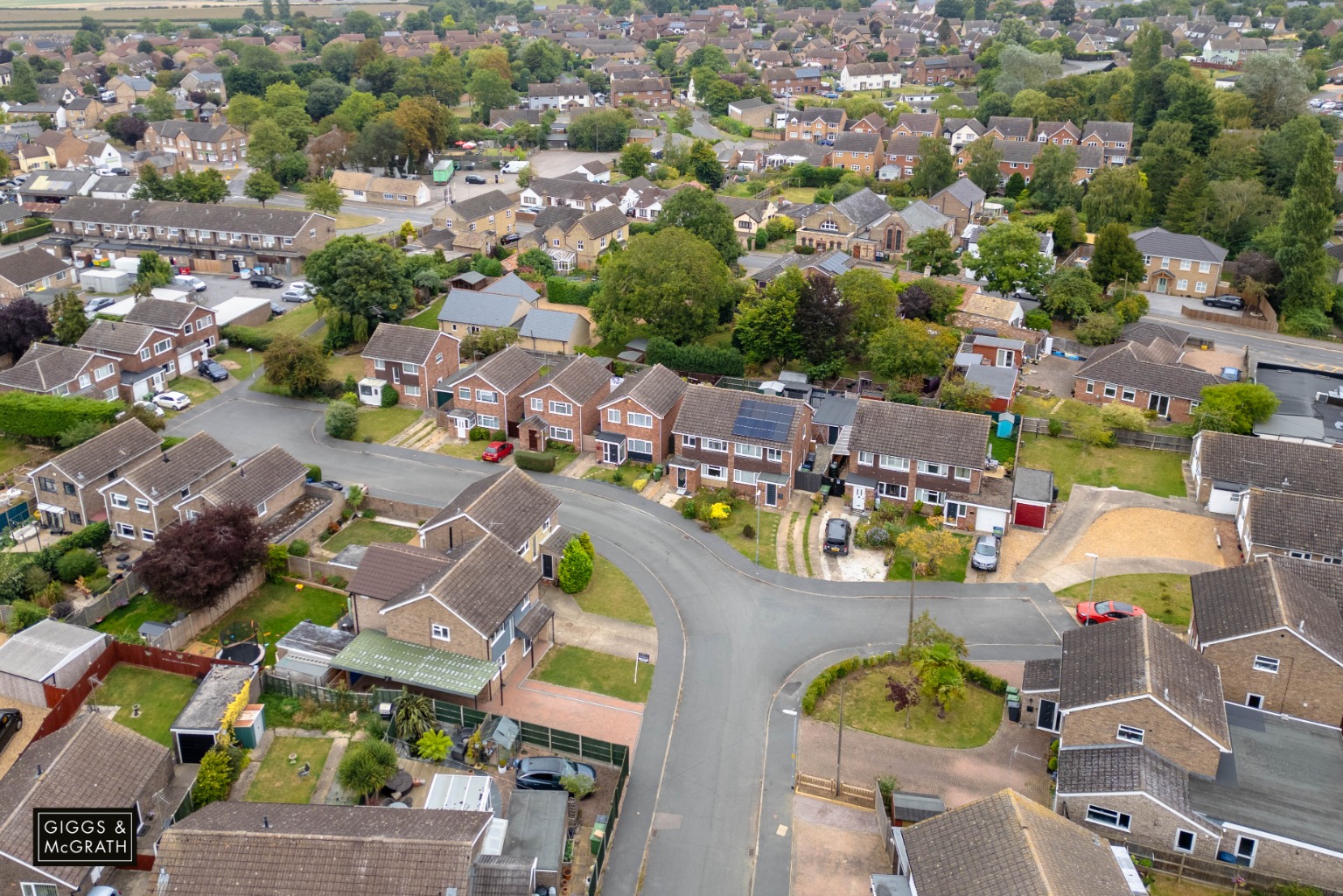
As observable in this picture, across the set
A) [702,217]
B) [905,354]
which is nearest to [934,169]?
[702,217]

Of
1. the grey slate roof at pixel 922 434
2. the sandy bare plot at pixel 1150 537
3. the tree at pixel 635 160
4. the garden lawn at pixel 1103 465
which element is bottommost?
the sandy bare plot at pixel 1150 537

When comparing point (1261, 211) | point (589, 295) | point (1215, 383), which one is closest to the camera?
point (1215, 383)

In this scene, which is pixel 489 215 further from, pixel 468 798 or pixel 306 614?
pixel 468 798

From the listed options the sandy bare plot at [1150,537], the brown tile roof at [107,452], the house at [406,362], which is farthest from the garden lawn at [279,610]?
the sandy bare plot at [1150,537]

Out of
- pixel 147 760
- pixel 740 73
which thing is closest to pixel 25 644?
pixel 147 760

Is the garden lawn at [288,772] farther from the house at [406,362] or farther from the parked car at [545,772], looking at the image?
the house at [406,362]

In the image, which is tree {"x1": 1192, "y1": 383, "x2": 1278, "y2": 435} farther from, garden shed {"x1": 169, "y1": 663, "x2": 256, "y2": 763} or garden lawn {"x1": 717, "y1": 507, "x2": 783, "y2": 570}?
garden shed {"x1": 169, "y1": 663, "x2": 256, "y2": 763}

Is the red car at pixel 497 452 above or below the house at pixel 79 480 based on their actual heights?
below
